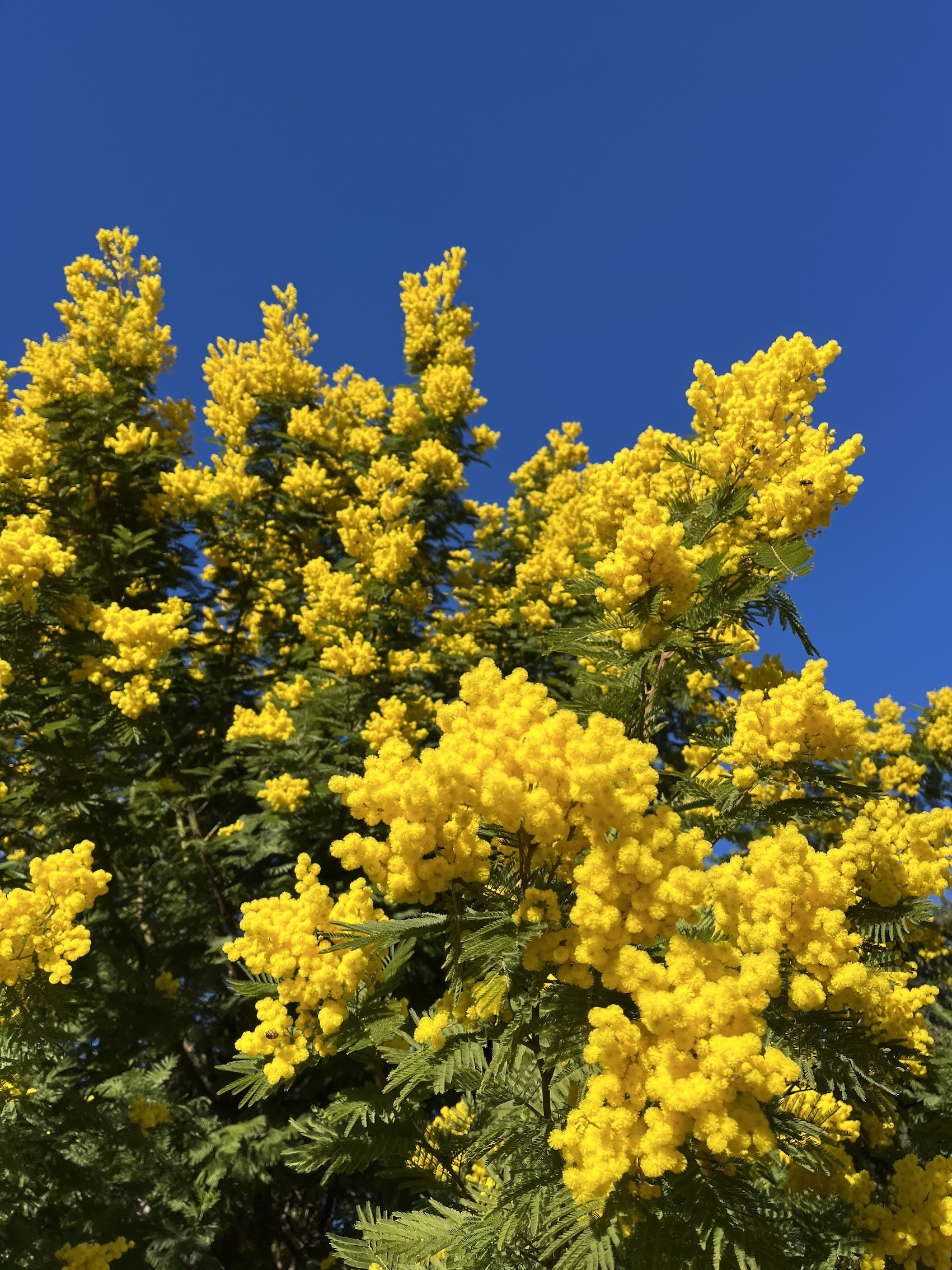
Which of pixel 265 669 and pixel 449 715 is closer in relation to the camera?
pixel 449 715

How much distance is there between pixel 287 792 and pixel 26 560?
312 cm

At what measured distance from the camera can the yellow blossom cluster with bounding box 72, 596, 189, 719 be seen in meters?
5.85

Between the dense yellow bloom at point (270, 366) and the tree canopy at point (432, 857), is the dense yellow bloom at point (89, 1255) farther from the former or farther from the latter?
the dense yellow bloom at point (270, 366)

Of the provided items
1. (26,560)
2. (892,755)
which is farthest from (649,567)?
(892,755)

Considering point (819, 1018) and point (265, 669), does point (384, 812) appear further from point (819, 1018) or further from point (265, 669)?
point (265, 669)

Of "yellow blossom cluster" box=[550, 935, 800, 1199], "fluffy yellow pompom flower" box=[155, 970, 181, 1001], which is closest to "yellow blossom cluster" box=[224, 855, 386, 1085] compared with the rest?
"yellow blossom cluster" box=[550, 935, 800, 1199]

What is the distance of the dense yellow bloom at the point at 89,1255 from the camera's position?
187 inches

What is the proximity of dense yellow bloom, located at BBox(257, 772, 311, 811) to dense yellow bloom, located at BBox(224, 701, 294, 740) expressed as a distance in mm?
594

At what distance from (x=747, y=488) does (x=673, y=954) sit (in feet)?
8.18

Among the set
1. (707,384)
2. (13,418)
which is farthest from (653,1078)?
(13,418)

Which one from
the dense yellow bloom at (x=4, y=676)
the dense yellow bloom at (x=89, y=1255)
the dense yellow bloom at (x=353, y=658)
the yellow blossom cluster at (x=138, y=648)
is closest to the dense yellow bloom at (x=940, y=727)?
the dense yellow bloom at (x=353, y=658)

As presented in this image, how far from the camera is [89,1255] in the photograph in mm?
4801

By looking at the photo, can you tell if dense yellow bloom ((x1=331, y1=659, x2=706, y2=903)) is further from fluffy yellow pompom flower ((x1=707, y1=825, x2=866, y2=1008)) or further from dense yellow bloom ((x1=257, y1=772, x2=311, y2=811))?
dense yellow bloom ((x1=257, y1=772, x2=311, y2=811))

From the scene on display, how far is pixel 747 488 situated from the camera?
3479 millimetres
